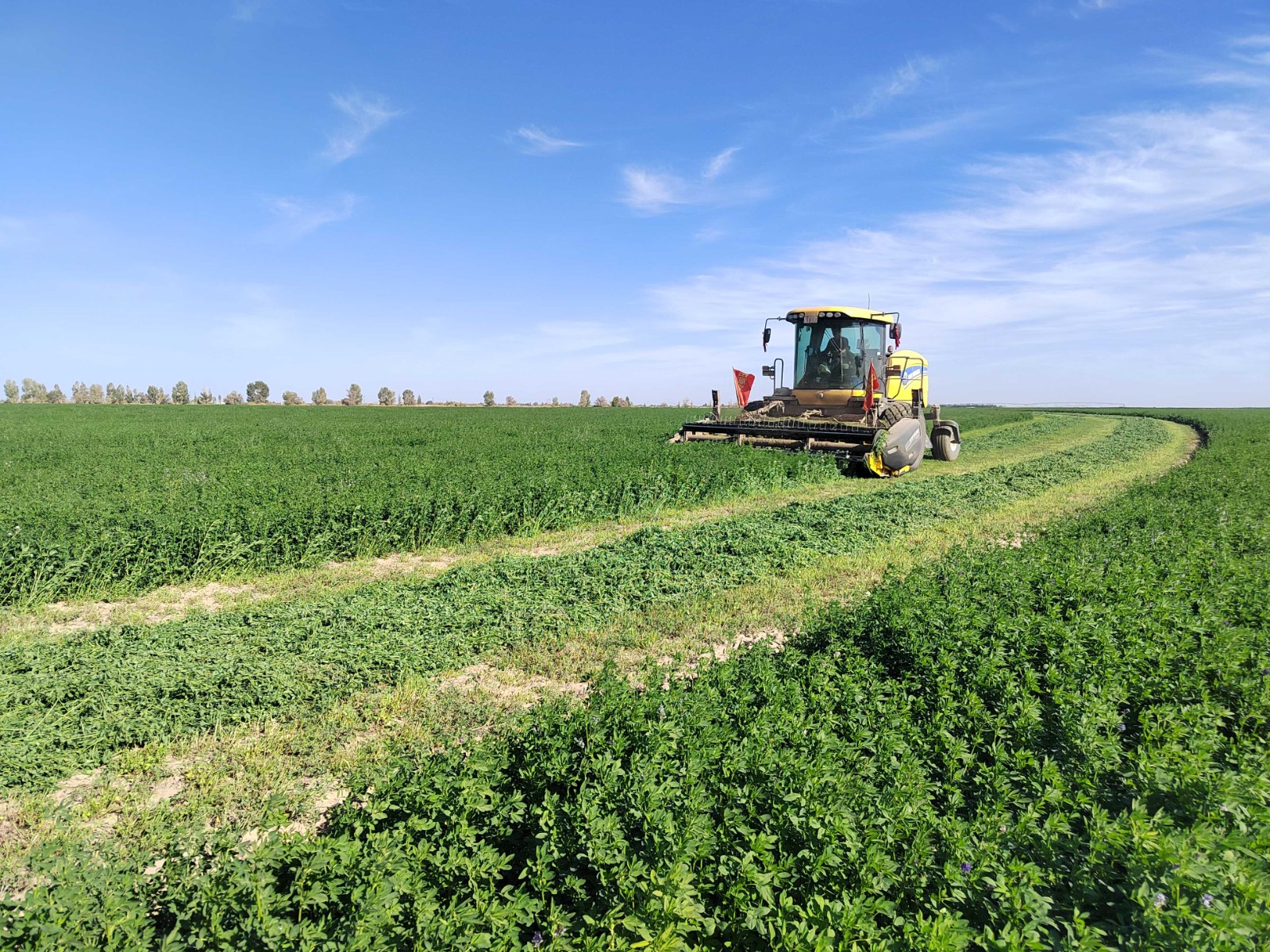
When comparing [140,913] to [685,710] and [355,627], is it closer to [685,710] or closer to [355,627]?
[685,710]

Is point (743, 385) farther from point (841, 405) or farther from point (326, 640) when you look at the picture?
point (326, 640)

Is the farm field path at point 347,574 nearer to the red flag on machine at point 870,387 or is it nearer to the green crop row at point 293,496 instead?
the green crop row at point 293,496

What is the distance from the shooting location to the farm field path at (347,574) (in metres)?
7.30

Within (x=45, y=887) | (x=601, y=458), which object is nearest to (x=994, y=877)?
(x=45, y=887)

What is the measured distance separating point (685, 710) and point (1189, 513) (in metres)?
8.43

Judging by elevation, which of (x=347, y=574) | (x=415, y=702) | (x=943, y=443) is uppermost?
(x=943, y=443)

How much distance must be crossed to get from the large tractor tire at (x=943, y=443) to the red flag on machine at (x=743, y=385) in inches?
259

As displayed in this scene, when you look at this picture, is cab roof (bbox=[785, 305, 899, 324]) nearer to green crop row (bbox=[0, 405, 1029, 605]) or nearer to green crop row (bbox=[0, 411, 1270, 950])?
green crop row (bbox=[0, 405, 1029, 605])

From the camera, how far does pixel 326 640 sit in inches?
234

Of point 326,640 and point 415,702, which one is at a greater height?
point 326,640

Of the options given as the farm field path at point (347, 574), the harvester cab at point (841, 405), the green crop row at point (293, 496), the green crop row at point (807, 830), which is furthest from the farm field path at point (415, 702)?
the harvester cab at point (841, 405)

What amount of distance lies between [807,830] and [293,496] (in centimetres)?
926

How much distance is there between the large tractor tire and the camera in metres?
21.3

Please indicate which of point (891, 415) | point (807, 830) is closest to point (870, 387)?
point (891, 415)
